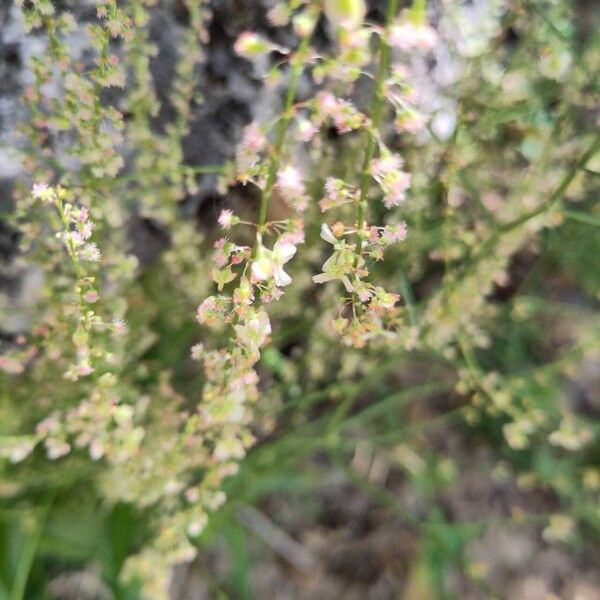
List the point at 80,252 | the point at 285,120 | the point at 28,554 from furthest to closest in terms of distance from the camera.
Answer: the point at 28,554, the point at 80,252, the point at 285,120

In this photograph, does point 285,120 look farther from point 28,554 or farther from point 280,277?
point 28,554

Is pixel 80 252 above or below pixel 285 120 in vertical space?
below

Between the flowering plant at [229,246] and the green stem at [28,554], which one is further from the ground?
the flowering plant at [229,246]

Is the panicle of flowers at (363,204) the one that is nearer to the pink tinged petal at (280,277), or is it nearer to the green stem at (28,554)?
the pink tinged petal at (280,277)

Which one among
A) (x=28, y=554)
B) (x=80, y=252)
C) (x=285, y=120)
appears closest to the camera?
(x=285, y=120)

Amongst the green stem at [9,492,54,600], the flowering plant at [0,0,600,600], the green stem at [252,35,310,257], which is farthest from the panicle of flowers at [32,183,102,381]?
the green stem at [9,492,54,600]

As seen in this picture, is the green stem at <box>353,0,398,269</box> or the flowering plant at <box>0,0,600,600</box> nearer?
the green stem at <box>353,0,398,269</box>

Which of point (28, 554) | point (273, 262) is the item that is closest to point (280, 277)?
point (273, 262)

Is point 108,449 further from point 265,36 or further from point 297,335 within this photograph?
point 265,36

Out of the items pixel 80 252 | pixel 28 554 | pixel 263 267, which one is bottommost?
pixel 28 554

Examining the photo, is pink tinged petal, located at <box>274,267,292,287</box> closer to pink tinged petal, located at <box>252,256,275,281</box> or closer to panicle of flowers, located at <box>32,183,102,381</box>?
pink tinged petal, located at <box>252,256,275,281</box>

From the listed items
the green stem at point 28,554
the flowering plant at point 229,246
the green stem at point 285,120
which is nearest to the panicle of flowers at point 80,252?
the flowering plant at point 229,246
